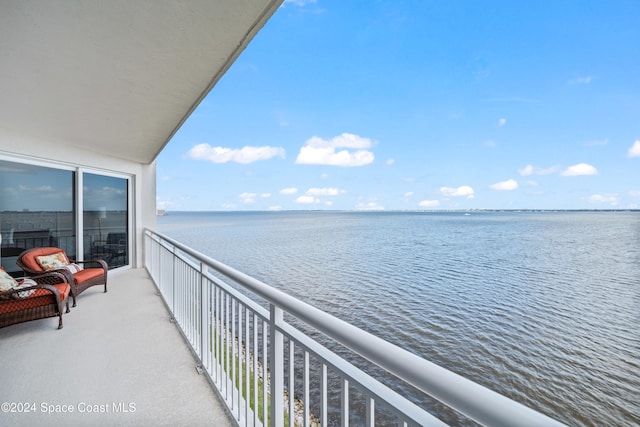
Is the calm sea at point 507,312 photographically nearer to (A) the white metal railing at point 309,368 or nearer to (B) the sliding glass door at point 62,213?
(A) the white metal railing at point 309,368

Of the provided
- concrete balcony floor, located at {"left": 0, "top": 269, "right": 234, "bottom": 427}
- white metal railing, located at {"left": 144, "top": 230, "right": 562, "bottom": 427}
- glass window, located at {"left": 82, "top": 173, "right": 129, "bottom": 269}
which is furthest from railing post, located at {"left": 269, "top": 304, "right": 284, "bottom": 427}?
glass window, located at {"left": 82, "top": 173, "right": 129, "bottom": 269}

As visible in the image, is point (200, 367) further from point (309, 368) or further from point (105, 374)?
point (309, 368)

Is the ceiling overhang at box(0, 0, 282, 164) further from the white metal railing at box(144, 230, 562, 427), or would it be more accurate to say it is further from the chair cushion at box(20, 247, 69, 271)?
the chair cushion at box(20, 247, 69, 271)

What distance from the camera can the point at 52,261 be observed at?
4.54 m

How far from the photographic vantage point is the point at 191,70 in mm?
2463

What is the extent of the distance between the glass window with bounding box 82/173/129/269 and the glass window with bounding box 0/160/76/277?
0.30 m

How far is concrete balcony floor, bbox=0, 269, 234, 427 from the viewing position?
2.07 metres

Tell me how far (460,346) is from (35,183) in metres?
8.67

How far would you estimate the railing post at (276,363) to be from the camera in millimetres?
1340

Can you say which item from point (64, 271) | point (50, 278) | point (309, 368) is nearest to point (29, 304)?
point (50, 278)

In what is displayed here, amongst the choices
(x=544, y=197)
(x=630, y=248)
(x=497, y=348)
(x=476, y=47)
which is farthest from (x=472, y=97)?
(x=497, y=348)

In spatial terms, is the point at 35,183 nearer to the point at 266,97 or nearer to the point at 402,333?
the point at 402,333

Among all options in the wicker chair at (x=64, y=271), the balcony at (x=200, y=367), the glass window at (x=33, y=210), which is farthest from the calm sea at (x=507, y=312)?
the glass window at (x=33, y=210)

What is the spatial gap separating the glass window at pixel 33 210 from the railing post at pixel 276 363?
532 cm
